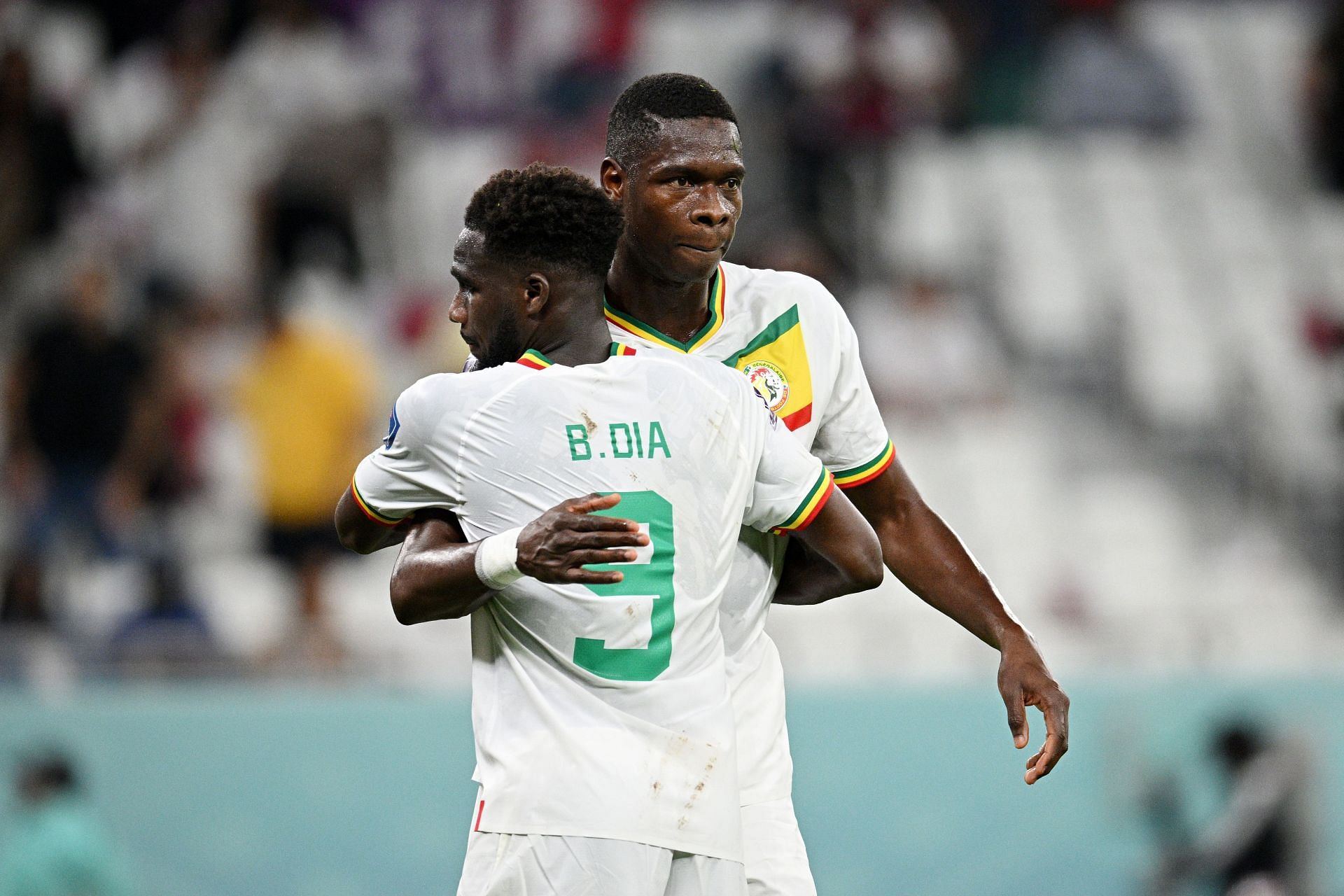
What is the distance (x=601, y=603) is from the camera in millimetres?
2963

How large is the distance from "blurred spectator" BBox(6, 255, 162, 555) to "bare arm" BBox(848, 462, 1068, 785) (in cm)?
571

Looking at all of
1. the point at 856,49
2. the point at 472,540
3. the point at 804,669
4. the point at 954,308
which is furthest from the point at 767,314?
the point at 856,49

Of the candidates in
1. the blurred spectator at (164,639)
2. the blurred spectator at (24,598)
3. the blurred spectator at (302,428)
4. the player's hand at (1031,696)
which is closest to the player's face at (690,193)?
the player's hand at (1031,696)

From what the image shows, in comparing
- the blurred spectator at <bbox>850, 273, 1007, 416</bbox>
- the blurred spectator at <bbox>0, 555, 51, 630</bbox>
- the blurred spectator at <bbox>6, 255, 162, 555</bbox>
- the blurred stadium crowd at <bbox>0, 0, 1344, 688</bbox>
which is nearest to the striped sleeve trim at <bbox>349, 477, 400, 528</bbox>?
the blurred stadium crowd at <bbox>0, 0, 1344, 688</bbox>

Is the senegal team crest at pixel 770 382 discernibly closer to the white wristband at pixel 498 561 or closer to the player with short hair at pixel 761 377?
the player with short hair at pixel 761 377

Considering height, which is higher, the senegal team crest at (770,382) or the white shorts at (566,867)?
the senegal team crest at (770,382)

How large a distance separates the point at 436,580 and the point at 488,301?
48 cm

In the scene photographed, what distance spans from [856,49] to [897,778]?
15.5ft

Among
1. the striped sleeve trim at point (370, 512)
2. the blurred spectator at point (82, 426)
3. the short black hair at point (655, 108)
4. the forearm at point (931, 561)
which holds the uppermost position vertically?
the short black hair at point (655, 108)

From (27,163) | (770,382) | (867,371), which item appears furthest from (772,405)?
(27,163)

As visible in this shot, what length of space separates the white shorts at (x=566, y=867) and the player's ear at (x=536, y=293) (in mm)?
853

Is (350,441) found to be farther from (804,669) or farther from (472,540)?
(472,540)

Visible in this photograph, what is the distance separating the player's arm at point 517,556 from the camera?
2811mm

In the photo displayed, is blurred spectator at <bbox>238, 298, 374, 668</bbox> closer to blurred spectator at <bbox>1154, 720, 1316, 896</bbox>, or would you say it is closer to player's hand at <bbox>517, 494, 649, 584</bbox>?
blurred spectator at <bbox>1154, 720, 1316, 896</bbox>
